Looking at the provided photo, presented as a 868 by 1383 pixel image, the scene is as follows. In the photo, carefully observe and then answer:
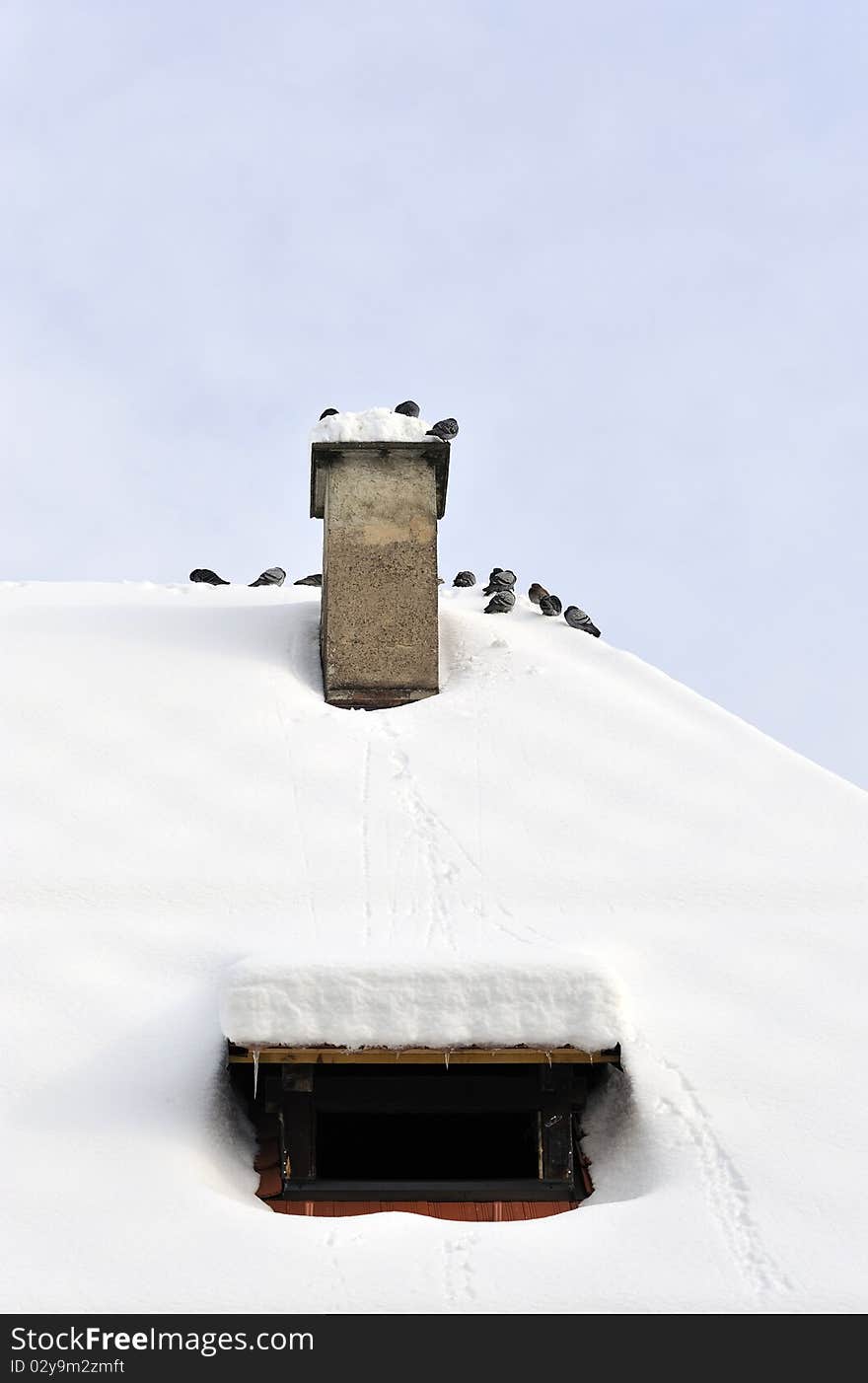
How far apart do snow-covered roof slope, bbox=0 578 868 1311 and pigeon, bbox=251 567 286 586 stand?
1.38m

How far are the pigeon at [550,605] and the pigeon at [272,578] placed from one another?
2.20 metres

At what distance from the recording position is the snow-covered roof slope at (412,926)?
13.5 ft

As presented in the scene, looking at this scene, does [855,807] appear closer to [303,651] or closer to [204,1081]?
[303,651]

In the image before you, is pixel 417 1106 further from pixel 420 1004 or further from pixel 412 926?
pixel 412 926

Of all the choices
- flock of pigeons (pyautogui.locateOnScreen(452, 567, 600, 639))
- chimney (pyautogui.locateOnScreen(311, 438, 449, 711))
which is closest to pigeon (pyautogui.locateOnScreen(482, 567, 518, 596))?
flock of pigeons (pyautogui.locateOnScreen(452, 567, 600, 639))

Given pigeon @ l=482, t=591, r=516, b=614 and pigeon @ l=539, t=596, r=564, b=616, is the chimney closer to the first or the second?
pigeon @ l=482, t=591, r=516, b=614

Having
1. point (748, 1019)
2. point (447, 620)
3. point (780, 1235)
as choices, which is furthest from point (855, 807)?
point (780, 1235)

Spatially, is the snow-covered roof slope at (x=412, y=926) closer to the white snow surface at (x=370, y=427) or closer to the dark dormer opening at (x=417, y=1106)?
the dark dormer opening at (x=417, y=1106)

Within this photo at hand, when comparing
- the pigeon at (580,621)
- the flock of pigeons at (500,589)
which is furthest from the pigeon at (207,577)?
the pigeon at (580,621)

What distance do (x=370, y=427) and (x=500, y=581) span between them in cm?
182

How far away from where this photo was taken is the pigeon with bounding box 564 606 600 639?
10008mm

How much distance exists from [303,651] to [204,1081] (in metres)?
4.49

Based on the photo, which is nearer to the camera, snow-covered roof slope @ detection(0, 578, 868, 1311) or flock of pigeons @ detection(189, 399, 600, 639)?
snow-covered roof slope @ detection(0, 578, 868, 1311)

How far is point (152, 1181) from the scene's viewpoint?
4.45 meters
